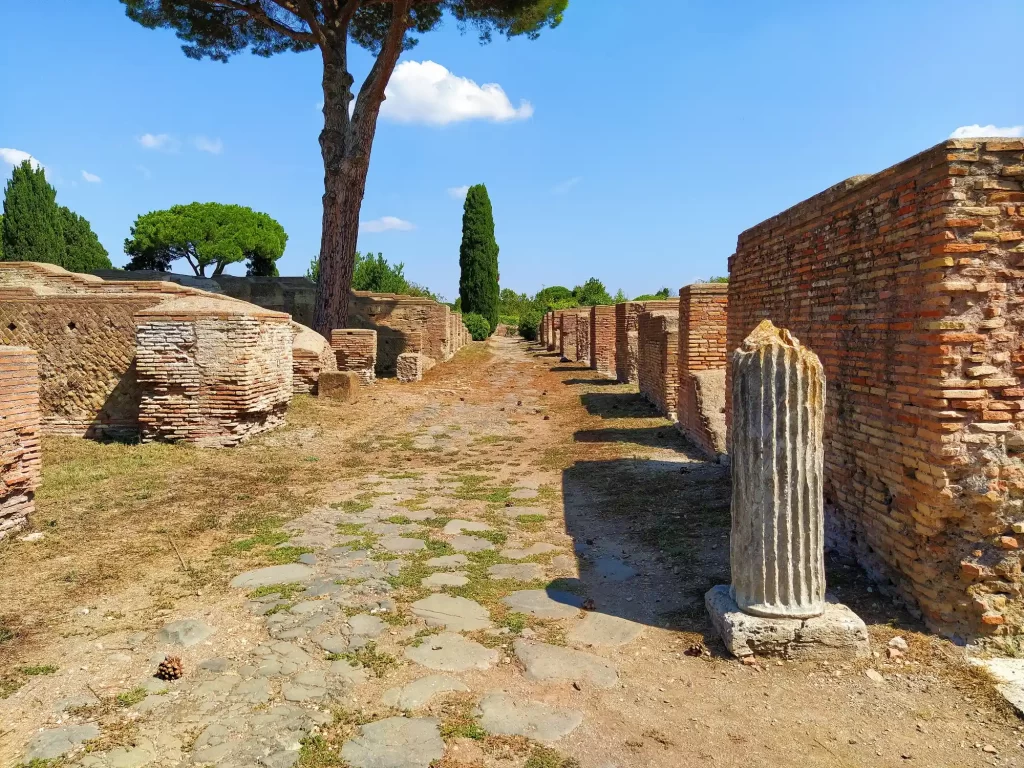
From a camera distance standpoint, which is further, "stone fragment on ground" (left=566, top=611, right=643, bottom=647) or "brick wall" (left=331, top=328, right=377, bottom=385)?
"brick wall" (left=331, top=328, right=377, bottom=385)

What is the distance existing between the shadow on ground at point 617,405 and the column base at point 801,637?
25.6 ft

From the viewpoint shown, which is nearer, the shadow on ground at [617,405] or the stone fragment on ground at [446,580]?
the stone fragment on ground at [446,580]

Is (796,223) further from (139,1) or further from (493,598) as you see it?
(139,1)

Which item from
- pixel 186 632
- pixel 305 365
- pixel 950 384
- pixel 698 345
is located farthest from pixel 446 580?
pixel 305 365

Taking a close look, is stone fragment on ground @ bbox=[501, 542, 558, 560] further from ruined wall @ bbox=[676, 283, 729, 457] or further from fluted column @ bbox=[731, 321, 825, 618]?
ruined wall @ bbox=[676, 283, 729, 457]

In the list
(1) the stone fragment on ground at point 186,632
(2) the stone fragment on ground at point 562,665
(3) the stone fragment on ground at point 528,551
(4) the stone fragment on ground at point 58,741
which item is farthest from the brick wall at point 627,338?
(4) the stone fragment on ground at point 58,741

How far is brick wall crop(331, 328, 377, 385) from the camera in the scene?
Result: 1500cm

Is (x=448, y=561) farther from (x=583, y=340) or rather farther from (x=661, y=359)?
(x=583, y=340)

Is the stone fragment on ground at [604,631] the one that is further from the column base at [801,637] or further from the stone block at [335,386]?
the stone block at [335,386]

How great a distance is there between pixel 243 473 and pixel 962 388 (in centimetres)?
648

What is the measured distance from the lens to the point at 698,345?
9.06m

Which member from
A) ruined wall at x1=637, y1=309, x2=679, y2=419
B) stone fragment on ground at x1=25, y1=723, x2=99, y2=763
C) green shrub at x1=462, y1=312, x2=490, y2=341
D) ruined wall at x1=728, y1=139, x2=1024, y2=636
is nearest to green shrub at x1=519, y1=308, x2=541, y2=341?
green shrub at x1=462, y1=312, x2=490, y2=341

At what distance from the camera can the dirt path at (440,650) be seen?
102 inches

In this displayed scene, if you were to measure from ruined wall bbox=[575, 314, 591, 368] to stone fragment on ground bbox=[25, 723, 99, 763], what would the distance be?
19.8m
